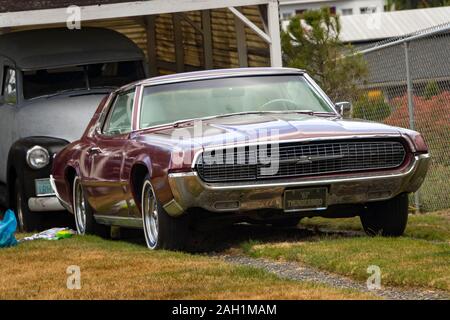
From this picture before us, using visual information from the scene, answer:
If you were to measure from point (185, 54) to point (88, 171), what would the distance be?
1113 cm

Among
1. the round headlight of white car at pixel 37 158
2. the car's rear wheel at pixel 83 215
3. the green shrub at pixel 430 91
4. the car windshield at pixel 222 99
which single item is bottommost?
the car's rear wheel at pixel 83 215

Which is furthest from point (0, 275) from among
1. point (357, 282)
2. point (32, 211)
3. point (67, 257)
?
point (32, 211)

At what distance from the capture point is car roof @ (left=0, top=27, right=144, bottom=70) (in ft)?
54.0

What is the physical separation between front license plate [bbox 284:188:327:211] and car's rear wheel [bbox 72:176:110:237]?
284 cm

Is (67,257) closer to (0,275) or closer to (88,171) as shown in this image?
(0,275)

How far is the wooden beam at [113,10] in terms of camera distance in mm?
16217

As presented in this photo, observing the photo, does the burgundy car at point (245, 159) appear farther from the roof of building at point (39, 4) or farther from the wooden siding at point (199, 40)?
the wooden siding at point (199, 40)

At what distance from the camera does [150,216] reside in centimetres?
1086

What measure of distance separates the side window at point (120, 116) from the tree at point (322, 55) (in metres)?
9.78

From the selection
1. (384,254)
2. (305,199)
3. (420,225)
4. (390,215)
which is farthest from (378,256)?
(420,225)

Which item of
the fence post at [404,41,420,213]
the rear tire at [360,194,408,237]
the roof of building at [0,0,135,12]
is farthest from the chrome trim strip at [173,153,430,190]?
the roof of building at [0,0,135,12]

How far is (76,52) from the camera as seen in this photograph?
55.0ft

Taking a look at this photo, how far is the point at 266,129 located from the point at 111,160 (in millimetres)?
1867

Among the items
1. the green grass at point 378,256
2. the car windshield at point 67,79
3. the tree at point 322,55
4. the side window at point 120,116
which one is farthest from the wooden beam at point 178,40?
the green grass at point 378,256
